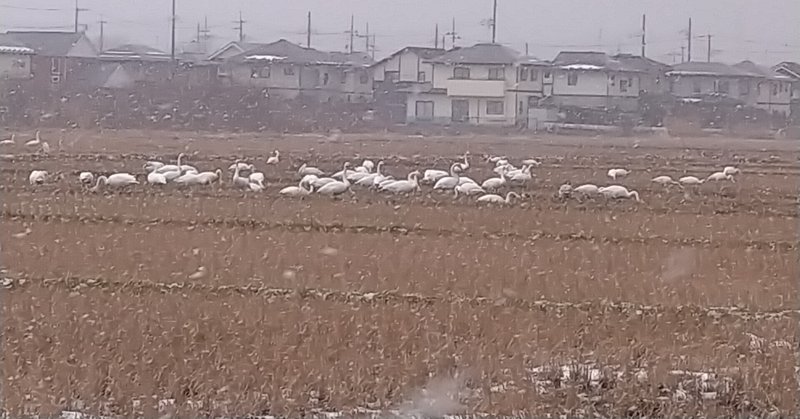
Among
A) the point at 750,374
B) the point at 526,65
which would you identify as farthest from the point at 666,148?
the point at 750,374

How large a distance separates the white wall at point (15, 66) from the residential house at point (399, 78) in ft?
29.4

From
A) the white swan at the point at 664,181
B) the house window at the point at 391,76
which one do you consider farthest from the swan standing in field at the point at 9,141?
the house window at the point at 391,76

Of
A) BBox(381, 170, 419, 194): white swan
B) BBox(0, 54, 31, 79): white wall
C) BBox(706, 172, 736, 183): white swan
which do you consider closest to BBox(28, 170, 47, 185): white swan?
BBox(381, 170, 419, 194): white swan

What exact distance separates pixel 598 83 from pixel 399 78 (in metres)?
4.94

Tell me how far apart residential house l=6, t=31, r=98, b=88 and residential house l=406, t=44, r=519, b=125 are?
7593 mm

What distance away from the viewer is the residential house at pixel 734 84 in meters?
24.3

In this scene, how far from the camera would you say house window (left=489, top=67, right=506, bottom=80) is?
87.1 feet

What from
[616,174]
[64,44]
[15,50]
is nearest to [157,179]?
[616,174]

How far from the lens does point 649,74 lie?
27703 mm

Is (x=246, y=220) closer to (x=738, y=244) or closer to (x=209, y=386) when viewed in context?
(x=738, y=244)

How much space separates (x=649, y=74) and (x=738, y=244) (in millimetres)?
19537

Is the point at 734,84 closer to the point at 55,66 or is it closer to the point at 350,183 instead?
the point at 55,66

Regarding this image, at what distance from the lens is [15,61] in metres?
19.9

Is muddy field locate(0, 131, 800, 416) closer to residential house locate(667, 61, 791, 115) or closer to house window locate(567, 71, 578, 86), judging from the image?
residential house locate(667, 61, 791, 115)
